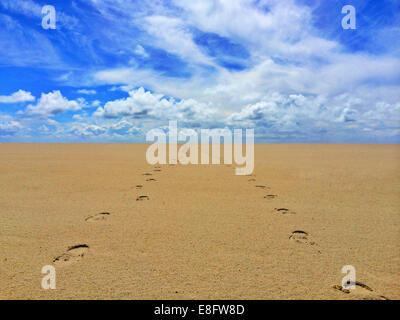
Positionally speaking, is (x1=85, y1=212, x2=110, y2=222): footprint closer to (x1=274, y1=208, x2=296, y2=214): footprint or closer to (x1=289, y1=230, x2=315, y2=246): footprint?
(x1=289, y1=230, x2=315, y2=246): footprint

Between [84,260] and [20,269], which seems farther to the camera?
[84,260]

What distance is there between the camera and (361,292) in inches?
120

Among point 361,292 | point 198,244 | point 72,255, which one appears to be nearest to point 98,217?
point 72,255

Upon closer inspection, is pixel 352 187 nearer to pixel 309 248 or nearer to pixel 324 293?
pixel 309 248

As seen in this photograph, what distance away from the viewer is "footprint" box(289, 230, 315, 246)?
14.7 feet

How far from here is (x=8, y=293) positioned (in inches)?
116

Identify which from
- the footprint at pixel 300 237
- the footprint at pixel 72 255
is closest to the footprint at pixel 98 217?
the footprint at pixel 72 255

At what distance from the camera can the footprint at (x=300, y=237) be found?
177 inches

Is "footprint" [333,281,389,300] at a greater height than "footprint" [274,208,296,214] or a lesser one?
lesser

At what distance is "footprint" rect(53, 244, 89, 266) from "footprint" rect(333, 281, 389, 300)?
3.71 metres

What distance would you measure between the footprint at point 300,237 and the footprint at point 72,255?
368 centimetres

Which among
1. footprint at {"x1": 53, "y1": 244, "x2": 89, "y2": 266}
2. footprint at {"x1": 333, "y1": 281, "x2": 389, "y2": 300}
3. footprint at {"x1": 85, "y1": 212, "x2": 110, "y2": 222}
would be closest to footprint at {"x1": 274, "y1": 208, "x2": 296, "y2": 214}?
footprint at {"x1": 333, "y1": 281, "x2": 389, "y2": 300}
